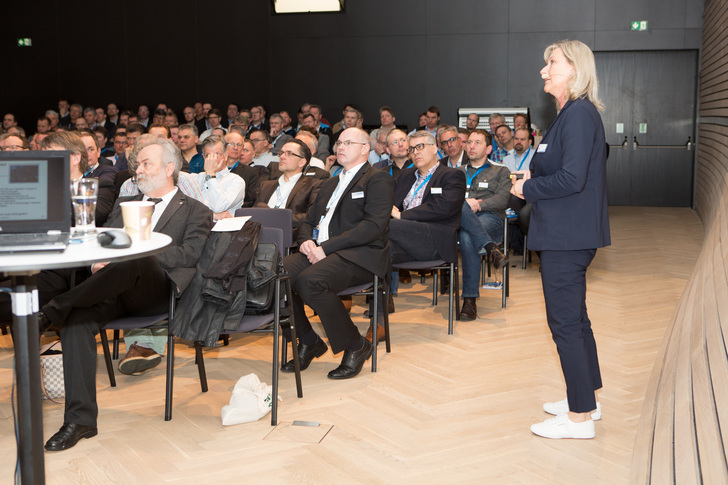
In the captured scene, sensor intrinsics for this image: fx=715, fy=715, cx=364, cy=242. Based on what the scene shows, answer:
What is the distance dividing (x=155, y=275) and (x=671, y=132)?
406 inches

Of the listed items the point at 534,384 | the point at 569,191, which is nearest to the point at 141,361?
the point at 534,384

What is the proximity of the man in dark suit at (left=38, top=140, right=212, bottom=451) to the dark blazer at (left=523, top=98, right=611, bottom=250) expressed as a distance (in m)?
1.57

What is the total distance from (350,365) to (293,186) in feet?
5.89

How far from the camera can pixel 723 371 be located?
1.78 metres

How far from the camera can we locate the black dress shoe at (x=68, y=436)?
2912 millimetres

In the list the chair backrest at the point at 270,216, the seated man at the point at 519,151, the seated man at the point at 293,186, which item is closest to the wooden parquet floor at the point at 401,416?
the chair backrest at the point at 270,216

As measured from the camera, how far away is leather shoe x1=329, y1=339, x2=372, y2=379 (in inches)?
149

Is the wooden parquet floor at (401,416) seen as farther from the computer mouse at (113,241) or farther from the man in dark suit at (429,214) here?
the computer mouse at (113,241)

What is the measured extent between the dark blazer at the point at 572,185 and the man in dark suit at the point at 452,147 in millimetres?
2976

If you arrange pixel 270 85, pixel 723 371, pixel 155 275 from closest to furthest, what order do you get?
pixel 723 371 → pixel 155 275 → pixel 270 85

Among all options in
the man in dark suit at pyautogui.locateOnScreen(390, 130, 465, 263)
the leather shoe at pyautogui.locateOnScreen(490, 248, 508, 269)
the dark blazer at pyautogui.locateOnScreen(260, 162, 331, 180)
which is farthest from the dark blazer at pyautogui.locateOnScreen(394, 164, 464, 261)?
the dark blazer at pyautogui.locateOnScreen(260, 162, 331, 180)

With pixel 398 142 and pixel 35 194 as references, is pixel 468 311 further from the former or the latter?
pixel 35 194

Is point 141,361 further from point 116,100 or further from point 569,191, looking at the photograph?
point 116,100

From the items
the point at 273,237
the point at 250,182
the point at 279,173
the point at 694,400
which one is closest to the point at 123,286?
the point at 273,237
